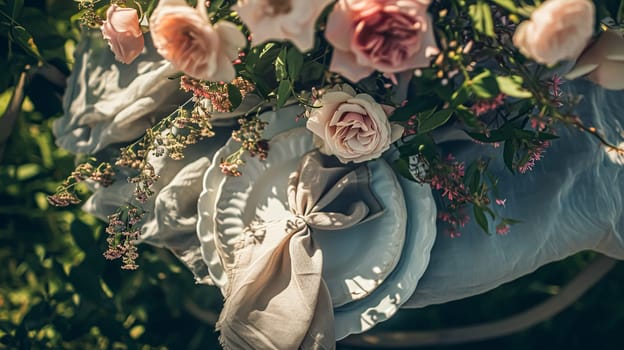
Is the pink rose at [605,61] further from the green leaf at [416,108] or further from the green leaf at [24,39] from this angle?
the green leaf at [24,39]

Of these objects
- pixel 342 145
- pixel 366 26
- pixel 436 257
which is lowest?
pixel 436 257

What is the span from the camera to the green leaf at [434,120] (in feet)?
3.35

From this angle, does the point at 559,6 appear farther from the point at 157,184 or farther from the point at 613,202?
the point at 157,184

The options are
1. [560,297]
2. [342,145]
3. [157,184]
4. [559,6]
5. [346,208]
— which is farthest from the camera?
[560,297]

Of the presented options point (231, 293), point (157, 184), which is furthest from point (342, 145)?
point (157, 184)

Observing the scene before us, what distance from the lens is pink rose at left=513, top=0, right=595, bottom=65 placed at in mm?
818

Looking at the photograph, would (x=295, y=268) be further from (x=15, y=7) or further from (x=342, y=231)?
(x=15, y=7)

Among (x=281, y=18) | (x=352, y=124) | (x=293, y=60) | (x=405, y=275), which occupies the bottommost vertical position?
(x=405, y=275)

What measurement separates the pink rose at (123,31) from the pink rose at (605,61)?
1.84 feet

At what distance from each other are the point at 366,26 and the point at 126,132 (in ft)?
2.14

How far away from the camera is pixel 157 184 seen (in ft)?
4.39

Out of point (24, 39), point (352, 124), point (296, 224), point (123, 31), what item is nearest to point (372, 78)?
point (352, 124)

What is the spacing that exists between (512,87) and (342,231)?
41 centimetres

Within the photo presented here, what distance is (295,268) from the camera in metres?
1.16
